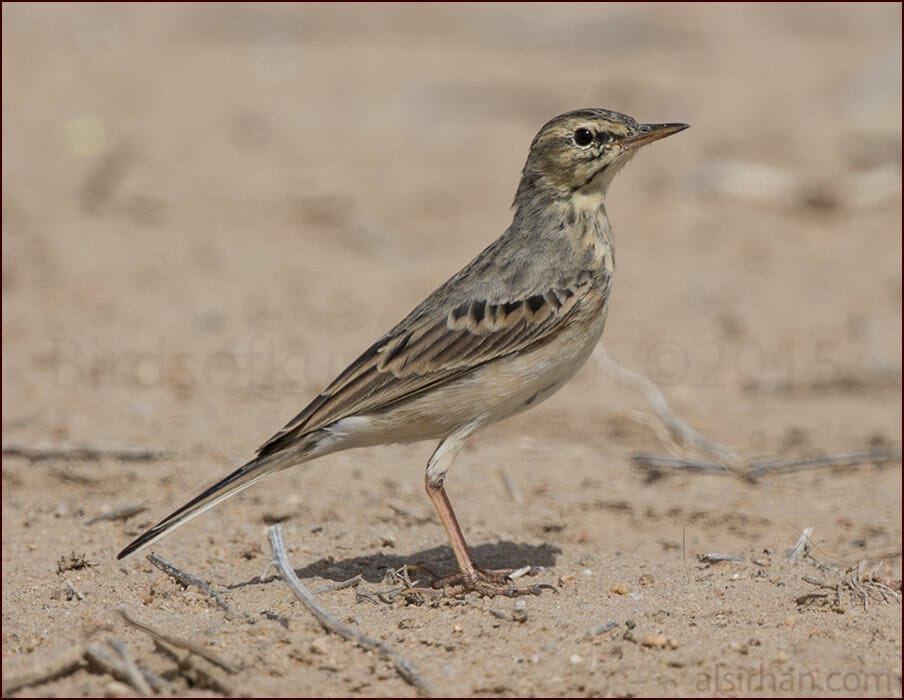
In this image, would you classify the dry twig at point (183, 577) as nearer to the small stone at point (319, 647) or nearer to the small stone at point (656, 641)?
the small stone at point (319, 647)

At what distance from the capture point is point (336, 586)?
206 inches

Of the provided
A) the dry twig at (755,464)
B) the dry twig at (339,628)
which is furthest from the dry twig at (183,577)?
the dry twig at (755,464)

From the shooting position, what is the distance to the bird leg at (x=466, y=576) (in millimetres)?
5305

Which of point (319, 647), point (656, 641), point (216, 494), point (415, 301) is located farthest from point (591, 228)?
point (415, 301)

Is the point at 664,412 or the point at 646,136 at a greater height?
the point at 646,136

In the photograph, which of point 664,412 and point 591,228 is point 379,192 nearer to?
point 664,412

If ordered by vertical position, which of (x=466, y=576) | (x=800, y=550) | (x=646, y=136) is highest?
(x=646, y=136)

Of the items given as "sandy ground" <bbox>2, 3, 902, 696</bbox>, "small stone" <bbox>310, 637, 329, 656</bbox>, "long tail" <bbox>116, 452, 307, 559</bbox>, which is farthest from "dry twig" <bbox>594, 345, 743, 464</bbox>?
"small stone" <bbox>310, 637, 329, 656</bbox>

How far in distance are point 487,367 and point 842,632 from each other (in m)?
1.78

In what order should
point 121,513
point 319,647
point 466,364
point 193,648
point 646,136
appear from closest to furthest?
point 193,648 → point 319,647 → point 466,364 → point 646,136 → point 121,513

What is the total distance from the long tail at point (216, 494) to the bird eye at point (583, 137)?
1851mm

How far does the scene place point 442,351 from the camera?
570 centimetres

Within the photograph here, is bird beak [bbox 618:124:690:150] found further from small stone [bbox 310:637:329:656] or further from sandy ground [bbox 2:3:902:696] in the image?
small stone [bbox 310:637:329:656]

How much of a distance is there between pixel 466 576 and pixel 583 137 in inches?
79.2
